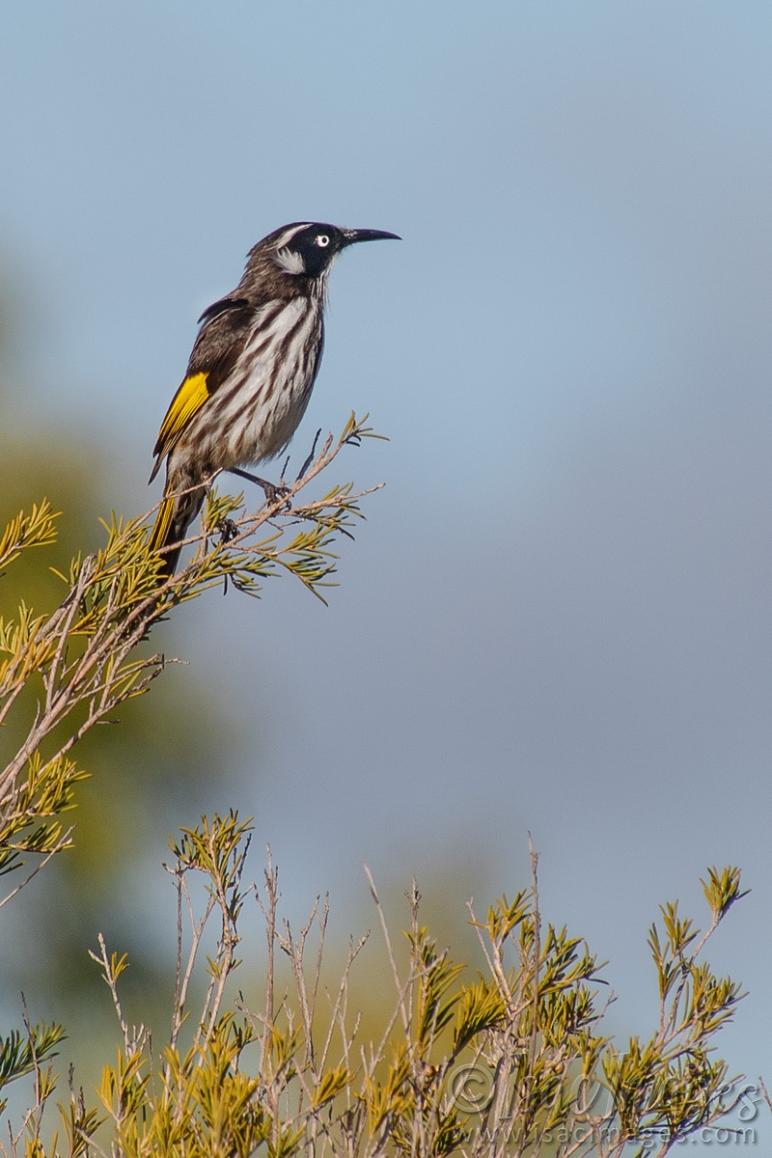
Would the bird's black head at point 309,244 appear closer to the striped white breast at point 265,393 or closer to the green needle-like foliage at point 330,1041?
the striped white breast at point 265,393

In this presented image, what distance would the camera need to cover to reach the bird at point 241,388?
6.42 meters

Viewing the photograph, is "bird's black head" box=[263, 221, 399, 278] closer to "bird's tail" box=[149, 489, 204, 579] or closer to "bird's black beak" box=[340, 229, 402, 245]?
"bird's black beak" box=[340, 229, 402, 245]

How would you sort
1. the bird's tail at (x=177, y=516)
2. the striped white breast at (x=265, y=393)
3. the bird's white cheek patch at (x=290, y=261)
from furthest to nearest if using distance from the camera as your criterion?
the bird's white cheek patch at (x=290, y=261), the striped white breast at (x=265, y=393), the bird's tail at (x=177, y=516)

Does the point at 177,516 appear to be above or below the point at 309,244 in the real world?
below

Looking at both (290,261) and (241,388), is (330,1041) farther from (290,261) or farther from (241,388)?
(290,261)

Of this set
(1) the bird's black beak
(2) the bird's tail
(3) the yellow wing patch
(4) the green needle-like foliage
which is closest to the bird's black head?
(1) the bird's black beak

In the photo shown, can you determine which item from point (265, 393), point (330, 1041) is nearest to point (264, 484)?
point (265, 393)

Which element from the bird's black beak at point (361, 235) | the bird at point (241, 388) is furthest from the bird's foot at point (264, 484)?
the bird's black beak at point (361, 235)

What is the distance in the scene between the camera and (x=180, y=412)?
6520 millimetres

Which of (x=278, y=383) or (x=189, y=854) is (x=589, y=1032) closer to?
(x=189, y=854)

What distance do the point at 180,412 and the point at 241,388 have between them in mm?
299

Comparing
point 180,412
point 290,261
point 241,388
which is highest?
point 290,261

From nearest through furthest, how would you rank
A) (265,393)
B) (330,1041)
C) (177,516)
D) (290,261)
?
(330,1041) < (177,516) < (265,393) < (290,261)

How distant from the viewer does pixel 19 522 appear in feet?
10.2
